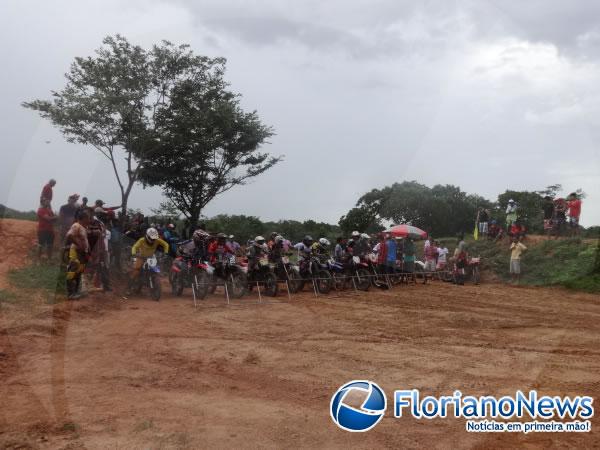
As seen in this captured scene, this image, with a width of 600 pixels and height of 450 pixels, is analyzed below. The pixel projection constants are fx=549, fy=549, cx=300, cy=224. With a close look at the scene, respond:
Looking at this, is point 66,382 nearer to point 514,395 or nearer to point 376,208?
point 514,395

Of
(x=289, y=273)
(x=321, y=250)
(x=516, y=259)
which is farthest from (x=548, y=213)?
(x=289, y=273)

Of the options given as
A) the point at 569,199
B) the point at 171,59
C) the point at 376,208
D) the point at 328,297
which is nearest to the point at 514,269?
the point at 569,199

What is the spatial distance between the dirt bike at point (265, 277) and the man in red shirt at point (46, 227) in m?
4.74

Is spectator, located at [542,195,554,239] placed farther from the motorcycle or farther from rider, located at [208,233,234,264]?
rider, located at [208,233,234,264]

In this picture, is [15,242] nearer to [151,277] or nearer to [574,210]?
[151,277]

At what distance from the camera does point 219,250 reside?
1300cm

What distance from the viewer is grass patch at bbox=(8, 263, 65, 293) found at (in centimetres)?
1084

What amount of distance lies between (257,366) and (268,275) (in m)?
6.43

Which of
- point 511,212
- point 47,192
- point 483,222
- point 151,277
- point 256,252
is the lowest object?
point 151,277

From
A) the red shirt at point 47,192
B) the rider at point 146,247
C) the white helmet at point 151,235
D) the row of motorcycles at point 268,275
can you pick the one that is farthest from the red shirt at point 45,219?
the row of motorcycles at point 268,275

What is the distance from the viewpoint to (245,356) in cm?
730

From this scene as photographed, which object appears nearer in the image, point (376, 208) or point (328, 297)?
point (328, 297)

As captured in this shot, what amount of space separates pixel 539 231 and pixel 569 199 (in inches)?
170

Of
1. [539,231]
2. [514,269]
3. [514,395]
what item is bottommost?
[514,395]
